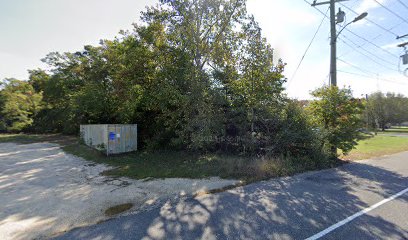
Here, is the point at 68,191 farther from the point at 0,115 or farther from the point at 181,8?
the point at 0,115

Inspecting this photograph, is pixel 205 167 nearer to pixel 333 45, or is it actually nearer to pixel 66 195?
pixel 66 195

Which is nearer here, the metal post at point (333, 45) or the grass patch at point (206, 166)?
the grass patch at point (206, 166)

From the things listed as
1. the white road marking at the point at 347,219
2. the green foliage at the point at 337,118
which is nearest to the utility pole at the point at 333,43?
the green foliage at the point at 337,118

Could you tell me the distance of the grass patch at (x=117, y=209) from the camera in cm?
423

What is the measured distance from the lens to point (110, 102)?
1455 centimetres

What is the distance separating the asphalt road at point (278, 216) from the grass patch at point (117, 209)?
389mm

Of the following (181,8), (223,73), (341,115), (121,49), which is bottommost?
(341,115)

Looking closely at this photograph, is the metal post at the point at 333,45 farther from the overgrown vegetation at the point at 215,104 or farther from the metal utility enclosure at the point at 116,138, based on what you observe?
the metal utility enclosure at the point at 116,138

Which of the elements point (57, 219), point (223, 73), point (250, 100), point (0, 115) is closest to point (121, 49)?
point (223, 73)

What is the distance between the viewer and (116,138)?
11.2m

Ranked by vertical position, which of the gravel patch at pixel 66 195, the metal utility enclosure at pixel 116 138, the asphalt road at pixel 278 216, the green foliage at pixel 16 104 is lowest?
the gravel patch at pixel 66 195

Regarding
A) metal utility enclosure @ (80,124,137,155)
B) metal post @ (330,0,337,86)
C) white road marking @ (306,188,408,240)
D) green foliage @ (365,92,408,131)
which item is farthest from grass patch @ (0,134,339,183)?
green foliage @ (365,92,408,131)

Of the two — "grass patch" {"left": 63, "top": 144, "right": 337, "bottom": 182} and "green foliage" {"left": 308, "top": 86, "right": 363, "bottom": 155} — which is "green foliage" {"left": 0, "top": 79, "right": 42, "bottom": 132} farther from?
"green foliage" {"left": 308, "top": 86, "right": 363, "bottom": 155}

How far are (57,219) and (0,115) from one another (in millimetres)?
30096
